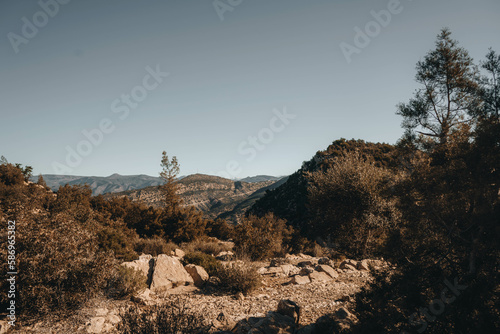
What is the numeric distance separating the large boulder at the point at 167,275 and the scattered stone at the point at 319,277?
14.8 feet

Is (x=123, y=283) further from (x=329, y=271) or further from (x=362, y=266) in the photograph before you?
(x=362, y=266)

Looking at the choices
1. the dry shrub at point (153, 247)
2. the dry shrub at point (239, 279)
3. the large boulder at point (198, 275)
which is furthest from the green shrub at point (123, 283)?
the dry shrub at point (153, 247)

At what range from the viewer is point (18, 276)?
5559 millimetres

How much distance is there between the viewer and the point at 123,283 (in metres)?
6.84

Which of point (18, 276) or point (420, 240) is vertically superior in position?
point (420, 240)

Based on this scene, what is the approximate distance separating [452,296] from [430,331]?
678 mm

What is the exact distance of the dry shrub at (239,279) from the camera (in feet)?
26.0

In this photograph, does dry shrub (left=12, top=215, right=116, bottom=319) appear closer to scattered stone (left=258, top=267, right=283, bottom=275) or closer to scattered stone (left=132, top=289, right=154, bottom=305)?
scattered stone (left=132, top=289, right=154, bottom=305)

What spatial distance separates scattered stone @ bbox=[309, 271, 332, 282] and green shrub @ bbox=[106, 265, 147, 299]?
595 centimetres

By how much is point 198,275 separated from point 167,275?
1.07 meters

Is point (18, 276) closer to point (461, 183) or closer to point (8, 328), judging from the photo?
point (8, 328)

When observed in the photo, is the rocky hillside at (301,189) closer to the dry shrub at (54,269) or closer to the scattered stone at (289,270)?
the scattered stone at (289,270)

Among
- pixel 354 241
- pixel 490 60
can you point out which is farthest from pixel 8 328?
pixel 354 241

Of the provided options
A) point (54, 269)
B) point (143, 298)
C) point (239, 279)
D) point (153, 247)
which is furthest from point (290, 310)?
point (153, 247)
